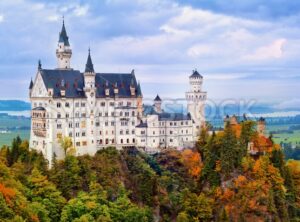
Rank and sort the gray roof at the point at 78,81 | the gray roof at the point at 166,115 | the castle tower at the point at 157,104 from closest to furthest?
the gray roof at the point at 78,81
the gray roof at the point at 166,115
the castle tower at the point at 157,104

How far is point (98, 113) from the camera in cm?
10338

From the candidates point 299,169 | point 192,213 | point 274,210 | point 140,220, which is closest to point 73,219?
point 140,220

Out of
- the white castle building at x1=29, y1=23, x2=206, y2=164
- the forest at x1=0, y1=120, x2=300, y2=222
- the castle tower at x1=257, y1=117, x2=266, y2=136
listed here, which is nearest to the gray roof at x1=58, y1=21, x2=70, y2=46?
the white castle building at x1=29, y1=23, x2=206, y2=164

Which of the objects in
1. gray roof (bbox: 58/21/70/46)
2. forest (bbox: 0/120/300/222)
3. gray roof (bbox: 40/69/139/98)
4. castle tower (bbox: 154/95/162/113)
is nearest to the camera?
forest (bbox: 0/120/300/222)

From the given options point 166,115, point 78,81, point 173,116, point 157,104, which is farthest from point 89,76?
point 173,116

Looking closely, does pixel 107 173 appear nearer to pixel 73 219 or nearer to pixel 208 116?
pixel 73 219

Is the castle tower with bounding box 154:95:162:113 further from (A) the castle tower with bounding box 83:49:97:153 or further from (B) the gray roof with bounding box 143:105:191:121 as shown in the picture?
(A) the castle tower with bounding box 83:49:97:153

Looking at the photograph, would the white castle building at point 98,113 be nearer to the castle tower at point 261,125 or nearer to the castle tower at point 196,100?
the castle tower at point 196,100

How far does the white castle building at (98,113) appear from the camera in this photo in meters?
98.1

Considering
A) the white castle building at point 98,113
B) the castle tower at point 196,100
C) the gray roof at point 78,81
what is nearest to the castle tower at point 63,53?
the white castle building at point 98,113

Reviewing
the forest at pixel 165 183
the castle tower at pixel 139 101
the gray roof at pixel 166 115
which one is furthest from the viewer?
the castle tower at pixel 139 101

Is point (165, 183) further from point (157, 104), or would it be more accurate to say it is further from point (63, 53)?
point (63, 53)

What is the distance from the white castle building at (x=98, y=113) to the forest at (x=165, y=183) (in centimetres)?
296

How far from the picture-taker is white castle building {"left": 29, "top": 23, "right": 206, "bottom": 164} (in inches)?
3861
